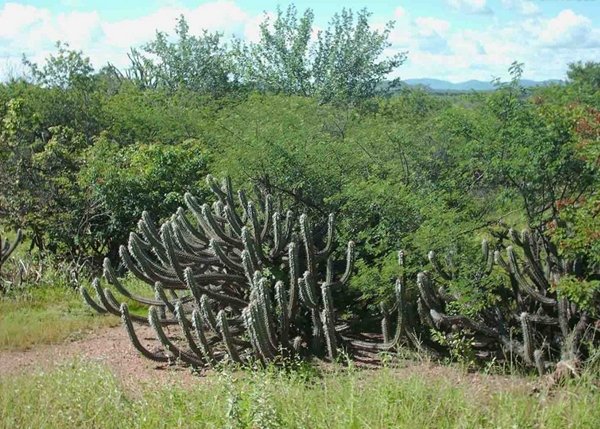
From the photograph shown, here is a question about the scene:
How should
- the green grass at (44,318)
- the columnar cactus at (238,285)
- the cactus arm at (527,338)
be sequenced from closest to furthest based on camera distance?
the cactus arm at (527,338) → the columnar cactus at (238,285) → the green grass at (44,318)

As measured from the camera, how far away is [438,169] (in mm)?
10625

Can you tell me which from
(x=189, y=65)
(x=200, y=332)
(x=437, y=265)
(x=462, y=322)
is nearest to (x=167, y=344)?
(x=200, y=332)

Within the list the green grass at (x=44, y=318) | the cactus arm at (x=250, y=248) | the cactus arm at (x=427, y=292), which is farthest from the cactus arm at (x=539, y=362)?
the green grass at (x=44, y=318)

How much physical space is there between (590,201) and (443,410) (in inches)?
107

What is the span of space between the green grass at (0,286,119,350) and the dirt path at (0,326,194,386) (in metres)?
0.22

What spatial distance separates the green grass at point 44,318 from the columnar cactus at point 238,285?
109 cm

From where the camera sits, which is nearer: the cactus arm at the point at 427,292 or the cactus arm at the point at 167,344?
the cactus arm at the point at 427,292

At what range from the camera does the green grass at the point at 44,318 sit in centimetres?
991

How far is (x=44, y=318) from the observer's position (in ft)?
35.6

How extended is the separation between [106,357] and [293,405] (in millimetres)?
3391

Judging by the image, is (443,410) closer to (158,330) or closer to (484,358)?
(484,358)

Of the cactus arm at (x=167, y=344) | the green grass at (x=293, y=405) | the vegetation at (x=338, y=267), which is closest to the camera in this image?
the green grass at (x=293, y=405)

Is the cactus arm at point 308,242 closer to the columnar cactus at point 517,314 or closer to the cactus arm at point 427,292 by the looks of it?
the columnar cactus at point 517,314

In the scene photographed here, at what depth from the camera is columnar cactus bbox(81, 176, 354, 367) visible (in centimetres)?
800
